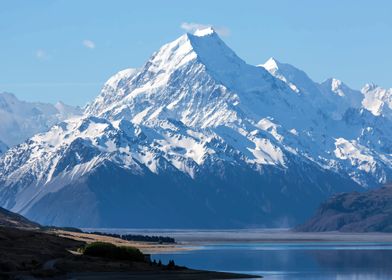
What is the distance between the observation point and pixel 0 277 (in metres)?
156

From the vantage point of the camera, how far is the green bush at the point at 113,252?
191 m

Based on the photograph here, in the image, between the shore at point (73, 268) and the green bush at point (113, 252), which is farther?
the green bush at point (113, 252)

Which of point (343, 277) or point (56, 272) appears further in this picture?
point (343, 277)

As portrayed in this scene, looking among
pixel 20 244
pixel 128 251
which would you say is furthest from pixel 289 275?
pixel 20 244

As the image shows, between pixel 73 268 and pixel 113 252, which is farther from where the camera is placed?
pixel 113 252

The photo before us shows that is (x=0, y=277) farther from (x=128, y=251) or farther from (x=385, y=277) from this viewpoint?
(x=385, y=277)

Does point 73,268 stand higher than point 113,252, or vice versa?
point 113,252

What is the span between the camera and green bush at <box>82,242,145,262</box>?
191 m

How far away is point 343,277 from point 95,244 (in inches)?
1518

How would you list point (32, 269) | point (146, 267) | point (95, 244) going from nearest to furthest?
1. point (32, 269)
2. point (146, 267)
3. point (95, 244)

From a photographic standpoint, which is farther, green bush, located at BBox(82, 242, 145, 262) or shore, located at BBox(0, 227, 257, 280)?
green bush, located at BBox(82, 242, 145, 262)

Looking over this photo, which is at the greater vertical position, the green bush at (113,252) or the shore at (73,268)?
the green bush at (113,252)

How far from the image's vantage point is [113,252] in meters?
191

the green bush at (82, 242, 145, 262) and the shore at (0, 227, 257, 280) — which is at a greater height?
the green bush at (82, 242, 145, 262)
